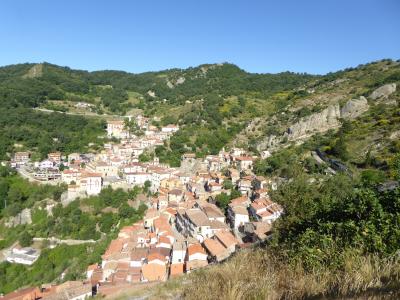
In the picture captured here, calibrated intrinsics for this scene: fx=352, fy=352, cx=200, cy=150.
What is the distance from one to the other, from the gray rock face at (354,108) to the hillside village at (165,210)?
1390 cm

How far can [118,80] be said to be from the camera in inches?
4469

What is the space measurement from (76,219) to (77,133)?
3085 cm

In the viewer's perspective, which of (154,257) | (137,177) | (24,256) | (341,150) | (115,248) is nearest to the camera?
(154,257)

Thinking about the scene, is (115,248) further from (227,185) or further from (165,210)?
(227,185)

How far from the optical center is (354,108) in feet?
143

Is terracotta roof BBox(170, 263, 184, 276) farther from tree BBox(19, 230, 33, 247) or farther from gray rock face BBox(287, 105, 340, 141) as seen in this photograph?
gray rock face BBox(287, 105, 340, 141)

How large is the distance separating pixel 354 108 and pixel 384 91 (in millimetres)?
5374

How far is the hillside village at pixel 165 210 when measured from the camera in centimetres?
1945

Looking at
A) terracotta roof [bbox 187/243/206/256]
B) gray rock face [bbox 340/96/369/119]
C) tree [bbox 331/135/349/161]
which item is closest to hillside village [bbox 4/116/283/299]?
terracotta roof [bbox 187/243/206/256]

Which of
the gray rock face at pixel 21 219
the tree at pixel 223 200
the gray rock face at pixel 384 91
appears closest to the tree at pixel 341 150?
the tree at pixel 223 200

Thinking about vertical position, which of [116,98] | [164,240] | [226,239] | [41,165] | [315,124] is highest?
[116,98]

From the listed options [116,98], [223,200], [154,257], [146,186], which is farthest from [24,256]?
[116,98]

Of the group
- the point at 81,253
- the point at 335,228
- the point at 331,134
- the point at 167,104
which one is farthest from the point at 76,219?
the point at 167,104

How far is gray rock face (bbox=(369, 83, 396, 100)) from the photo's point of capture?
44625 mm
